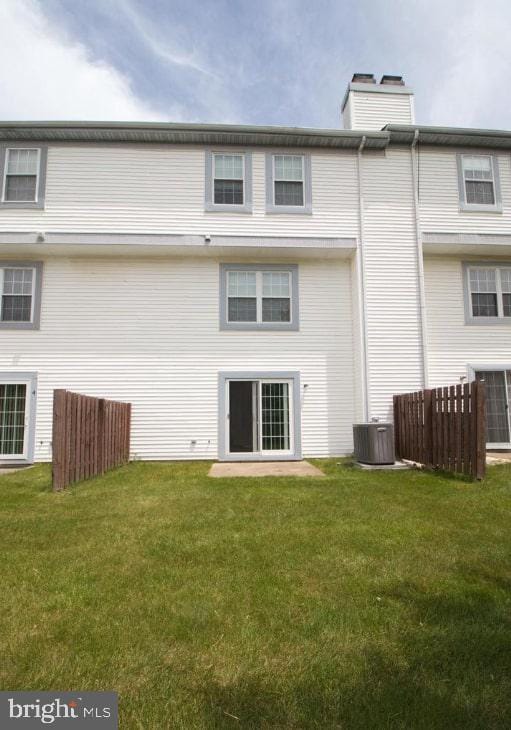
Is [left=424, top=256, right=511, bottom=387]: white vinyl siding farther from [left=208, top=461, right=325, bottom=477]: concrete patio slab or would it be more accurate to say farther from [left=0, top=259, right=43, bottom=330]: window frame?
[left=0, top=259, right=43, bottom=330]: window frame

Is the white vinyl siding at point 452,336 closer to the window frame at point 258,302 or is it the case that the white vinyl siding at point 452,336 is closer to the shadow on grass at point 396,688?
the window frame at point 258,302

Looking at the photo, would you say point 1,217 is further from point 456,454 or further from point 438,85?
point 438,85

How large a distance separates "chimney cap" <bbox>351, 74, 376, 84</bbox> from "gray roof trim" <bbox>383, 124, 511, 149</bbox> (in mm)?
2687

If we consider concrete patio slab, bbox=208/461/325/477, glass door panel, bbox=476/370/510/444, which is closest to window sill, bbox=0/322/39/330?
concrete patio slab, bbox=208/461/325/477

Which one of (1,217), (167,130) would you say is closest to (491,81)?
(167,130)

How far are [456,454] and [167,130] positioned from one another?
33.4 ft

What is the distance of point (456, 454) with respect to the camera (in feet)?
26.6

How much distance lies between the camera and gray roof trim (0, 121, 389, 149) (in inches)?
427

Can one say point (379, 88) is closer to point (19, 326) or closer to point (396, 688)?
point (19, 326)

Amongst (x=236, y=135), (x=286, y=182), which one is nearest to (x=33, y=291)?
(x=236, y=135)

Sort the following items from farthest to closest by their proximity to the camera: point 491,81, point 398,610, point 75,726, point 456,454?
point 491,81
point 456,454
point 398,610
point 75,726

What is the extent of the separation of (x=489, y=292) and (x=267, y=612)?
1154 cm

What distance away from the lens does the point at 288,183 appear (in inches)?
451

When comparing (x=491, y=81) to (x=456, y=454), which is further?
(x=491, y=81)
